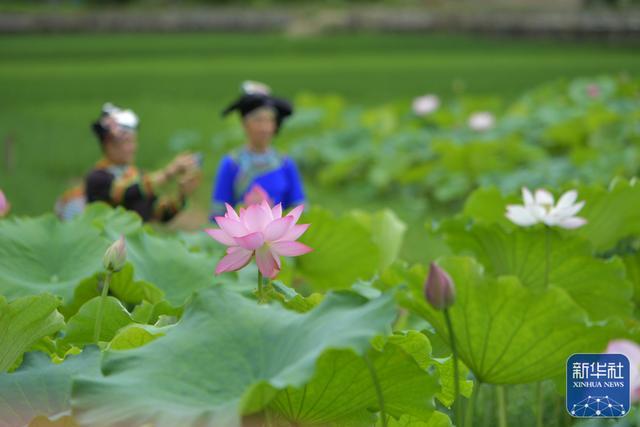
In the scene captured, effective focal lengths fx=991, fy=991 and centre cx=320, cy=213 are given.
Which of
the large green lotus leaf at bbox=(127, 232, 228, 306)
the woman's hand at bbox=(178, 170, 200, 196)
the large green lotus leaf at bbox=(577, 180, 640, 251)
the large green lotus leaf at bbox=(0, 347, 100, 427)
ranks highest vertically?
the woman's hand at bbox=(178, 170, 200, 196)

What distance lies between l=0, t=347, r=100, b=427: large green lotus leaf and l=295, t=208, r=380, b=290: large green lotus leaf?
1010 millimetres

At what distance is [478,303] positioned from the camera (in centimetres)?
129

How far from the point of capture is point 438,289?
1.10m

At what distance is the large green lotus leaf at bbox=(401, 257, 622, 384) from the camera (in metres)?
1.28

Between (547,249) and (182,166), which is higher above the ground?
(182,166)

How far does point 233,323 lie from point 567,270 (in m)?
0.88

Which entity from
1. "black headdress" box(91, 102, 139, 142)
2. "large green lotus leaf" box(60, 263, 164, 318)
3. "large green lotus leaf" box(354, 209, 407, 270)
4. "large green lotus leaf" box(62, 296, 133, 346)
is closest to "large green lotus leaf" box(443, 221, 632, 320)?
"large green lotus leaf" box(354, 209, 407, 270)

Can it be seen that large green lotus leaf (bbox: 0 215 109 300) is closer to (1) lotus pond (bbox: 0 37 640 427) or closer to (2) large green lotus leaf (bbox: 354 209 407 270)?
(1) lotus pond (bbox: 0 37 640 427)

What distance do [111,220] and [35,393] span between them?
0.80m

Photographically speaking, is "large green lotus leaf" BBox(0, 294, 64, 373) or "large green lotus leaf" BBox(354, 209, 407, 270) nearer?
"large green lotus leaf" BBox(0, 294, 64, 373)

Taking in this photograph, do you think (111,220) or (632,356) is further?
(111,220)

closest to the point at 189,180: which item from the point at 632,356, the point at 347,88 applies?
the point at 632,356

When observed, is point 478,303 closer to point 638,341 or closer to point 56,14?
point 638,341

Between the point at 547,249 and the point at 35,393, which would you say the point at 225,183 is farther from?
the point at 35,393
